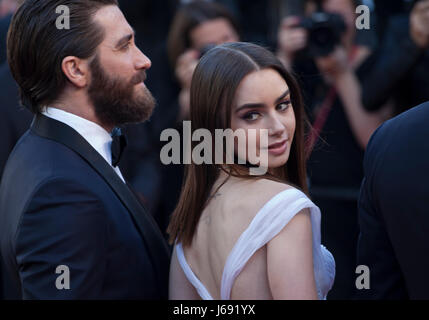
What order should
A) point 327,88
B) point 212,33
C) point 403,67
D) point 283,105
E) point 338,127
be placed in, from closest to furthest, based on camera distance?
1. point 283,105
2. point 403,67
3. point 338,127
4. point 327,88
5. point 212,33

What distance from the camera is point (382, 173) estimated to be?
1830 millimetres

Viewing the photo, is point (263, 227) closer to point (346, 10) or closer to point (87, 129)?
point (87, 129)

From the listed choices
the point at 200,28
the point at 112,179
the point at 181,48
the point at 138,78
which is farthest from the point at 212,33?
the point at 112,179

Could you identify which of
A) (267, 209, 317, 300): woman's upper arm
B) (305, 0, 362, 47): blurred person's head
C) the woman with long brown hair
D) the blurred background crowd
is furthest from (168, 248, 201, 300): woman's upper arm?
(305, 0, 362, 47): blurred person's head

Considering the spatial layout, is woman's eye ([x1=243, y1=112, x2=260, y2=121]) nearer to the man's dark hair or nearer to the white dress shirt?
the white dress shirt

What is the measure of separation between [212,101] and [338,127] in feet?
5.71

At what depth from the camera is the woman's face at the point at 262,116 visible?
1.86 meters

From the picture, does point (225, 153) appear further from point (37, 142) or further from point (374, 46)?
point (374, 46)

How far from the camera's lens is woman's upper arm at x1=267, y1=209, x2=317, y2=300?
1.70 m

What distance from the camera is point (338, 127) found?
3.47 metres

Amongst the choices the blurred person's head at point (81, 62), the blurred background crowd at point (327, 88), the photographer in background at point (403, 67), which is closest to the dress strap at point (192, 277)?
the blurred person's head at point (81, 62)

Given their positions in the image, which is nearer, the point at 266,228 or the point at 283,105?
the point at 266,228

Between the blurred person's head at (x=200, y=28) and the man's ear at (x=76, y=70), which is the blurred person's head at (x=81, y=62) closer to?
the man's ear at (x=76, y=70)

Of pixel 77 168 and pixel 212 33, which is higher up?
pixel 212 33
